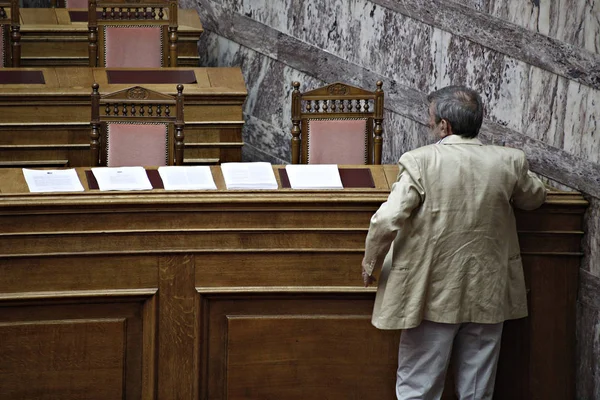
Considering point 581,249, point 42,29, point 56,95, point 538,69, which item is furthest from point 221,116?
point 581,249

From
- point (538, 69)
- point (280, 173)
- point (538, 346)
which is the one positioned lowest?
point (538, 346)

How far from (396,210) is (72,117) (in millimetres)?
2809

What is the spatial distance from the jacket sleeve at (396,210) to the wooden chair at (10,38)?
3.40 m

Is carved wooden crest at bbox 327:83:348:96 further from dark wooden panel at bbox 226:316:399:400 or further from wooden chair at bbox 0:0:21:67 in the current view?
wooden chair at bbox 0:0:21:67

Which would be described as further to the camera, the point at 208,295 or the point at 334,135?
the point at 334,135

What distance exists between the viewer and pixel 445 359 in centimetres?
335

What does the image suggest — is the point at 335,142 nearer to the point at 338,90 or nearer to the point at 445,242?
the point at 338,90

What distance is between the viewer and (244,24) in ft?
21.6

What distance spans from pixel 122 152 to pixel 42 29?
210cm

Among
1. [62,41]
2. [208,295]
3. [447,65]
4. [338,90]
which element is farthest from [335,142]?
[62,41]

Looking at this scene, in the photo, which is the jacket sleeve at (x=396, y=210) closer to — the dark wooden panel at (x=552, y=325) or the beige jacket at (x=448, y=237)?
the beige jacket at (x=448, y=237)

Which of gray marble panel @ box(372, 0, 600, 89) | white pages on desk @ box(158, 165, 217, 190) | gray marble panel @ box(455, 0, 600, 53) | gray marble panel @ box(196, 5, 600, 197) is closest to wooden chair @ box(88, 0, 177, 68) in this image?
gray marble panel @ box(196, 5, 600, 197)

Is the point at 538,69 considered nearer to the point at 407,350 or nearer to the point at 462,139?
the point at 462,139

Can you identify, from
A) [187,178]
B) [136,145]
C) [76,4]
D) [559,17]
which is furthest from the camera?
[76,4]
